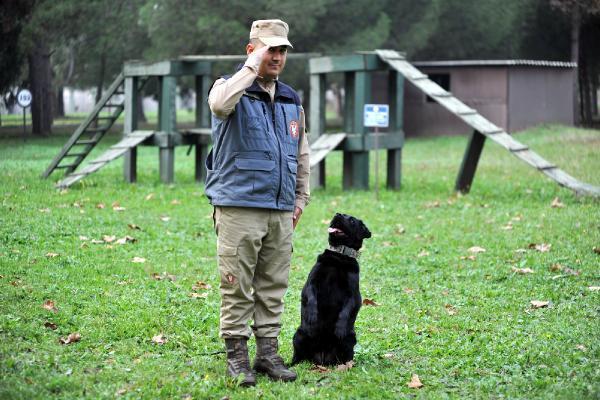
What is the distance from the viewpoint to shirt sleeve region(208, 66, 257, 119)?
17.7ft

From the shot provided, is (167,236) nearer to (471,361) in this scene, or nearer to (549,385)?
(471,361)

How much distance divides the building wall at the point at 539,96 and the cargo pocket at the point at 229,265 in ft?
97.8

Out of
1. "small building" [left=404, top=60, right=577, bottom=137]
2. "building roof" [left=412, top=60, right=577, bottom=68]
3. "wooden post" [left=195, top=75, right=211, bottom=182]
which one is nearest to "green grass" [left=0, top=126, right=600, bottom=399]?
"wooden post" [left=195, top=75, right=211, bottom=182]

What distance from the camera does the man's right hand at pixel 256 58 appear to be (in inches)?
214

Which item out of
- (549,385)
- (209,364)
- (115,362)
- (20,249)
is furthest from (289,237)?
(20,249)

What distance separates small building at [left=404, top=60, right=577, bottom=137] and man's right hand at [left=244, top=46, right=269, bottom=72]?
94.1 ft

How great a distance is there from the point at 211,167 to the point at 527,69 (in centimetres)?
3070

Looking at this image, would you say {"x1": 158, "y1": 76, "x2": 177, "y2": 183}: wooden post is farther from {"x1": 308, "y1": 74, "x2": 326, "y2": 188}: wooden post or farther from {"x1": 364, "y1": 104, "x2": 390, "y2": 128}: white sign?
{"x1": 364, "y1": 104, "x2": 390, "y2": 128}: white sign

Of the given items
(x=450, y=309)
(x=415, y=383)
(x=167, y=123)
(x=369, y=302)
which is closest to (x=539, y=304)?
(x=450, y=309)

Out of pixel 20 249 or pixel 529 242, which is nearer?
pixel 20 249

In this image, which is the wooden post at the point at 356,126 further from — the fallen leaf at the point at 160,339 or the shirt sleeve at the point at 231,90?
the shirt sleeve at the point at 231,90

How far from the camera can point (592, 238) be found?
1113 centimetres

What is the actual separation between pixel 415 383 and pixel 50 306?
3.22 metres

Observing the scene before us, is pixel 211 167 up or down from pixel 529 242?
up
